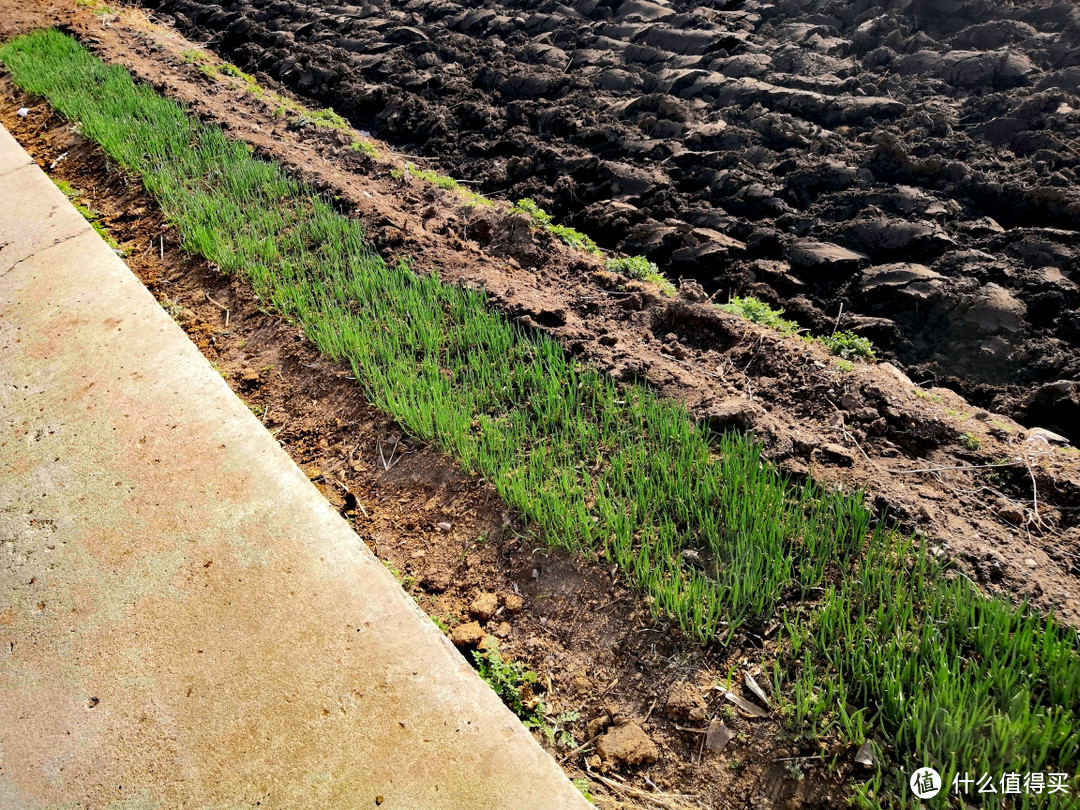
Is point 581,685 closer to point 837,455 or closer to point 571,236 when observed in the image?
point 837,455

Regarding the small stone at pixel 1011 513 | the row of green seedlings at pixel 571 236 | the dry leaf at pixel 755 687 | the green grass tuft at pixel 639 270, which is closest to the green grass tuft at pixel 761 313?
the row of green seedlings at pixel 571 236

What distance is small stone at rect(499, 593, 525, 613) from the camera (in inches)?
92.7

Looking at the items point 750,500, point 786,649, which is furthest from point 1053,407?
point 786,649

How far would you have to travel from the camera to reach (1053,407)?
2.91m

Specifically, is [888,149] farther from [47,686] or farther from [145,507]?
[47,686]

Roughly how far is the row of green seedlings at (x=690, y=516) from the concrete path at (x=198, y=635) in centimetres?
60

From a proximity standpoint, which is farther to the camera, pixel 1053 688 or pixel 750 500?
pixel 750 500

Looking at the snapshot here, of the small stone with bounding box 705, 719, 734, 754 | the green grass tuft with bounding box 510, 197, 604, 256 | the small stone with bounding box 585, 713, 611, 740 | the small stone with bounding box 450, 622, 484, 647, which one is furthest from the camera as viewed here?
the green grass tuft with bounding box 510, 197, 604, 256

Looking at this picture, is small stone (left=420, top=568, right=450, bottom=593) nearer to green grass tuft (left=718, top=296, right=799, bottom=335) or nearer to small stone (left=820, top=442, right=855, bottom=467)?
small stone (left=820, top=442, right=855, bottom=467)

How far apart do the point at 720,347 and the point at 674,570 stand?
1.36m

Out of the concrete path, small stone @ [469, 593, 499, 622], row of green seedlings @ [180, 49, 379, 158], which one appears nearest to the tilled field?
row of green seedlings @ [180, 49, 379, 158]

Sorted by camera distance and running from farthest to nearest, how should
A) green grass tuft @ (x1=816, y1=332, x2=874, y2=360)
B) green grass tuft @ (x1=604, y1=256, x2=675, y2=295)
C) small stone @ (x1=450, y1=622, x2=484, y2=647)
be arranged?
1. green grass tuft @ (x1=604, y1=256, x2=675, y2=295)
2. green grass tuft @ (x1=816, y1=332, x2=874, y2=360)
3. small stone @ (x1=450, y1=622, x2=484, y2=647)

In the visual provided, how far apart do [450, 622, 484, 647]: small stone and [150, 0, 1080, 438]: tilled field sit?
7.20ft

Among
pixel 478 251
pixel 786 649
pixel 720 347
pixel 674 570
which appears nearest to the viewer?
pixel 786 649
